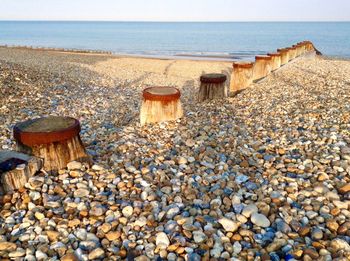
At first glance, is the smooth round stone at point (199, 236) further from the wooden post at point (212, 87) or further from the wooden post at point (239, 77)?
the wooden post at point (239, 77)

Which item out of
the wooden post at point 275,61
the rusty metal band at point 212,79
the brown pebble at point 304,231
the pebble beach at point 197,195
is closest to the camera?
the pebble beach at point 197,195

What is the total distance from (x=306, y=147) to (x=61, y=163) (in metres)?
2.99

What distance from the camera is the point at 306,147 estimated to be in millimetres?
3863

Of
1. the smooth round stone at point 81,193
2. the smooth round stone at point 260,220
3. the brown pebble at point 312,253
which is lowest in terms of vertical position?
the brown pebble at point 312,253

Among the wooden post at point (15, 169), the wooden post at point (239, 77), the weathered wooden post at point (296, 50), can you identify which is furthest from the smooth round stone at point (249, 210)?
the weathered wooden post at point (296, 50)

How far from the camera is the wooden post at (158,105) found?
5.15 m

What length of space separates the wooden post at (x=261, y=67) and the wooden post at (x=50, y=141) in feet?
23.1

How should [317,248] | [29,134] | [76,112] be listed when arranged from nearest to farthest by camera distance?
1. [317,248]
2. [29,134]
3. [76,112]

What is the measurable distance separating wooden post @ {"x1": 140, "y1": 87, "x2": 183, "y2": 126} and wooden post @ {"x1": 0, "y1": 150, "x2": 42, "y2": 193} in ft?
7.83

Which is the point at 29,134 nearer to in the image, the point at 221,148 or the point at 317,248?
the point at 221,148

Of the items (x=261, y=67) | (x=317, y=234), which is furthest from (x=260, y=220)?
(x=261, y=67)

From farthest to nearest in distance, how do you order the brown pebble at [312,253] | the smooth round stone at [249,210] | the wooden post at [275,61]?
the wooden post at [275,61], the smooth round stone at [249,210], the brown pebble at [312,253]

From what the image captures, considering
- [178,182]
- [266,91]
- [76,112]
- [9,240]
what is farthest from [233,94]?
[9,240]

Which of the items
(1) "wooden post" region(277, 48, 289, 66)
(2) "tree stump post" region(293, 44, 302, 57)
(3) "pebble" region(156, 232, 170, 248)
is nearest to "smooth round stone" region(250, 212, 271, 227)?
(3) "pebble" region(156, 232, 170, 248)
